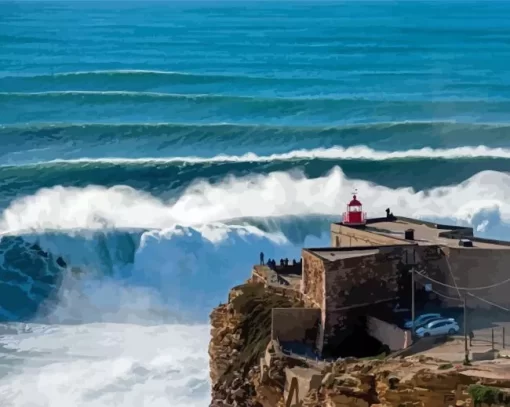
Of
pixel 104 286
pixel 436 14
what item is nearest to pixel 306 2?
pixel 436 14

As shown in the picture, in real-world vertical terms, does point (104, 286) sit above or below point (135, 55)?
below

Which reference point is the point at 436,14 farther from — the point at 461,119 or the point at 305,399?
the point at 305,399

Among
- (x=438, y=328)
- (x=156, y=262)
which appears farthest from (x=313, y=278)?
(x=156, y=262)

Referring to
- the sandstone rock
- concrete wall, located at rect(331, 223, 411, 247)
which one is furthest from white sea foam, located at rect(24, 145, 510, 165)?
the sandstone rock

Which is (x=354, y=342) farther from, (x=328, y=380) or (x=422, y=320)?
(x=328, y=380)

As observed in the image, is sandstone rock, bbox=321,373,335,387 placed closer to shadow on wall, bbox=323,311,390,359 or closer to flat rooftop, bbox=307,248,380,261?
shadow on wall, bbox=323,311,390,359
